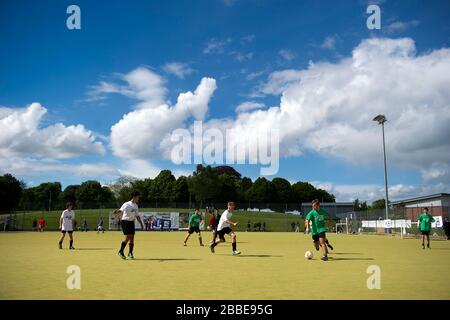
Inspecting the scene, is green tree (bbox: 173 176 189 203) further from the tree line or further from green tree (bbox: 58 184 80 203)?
green tree (bbox: 58 184 80 203)

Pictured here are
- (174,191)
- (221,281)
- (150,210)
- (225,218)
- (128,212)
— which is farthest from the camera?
(174,191)

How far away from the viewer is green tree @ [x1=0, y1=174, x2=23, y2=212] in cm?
9594

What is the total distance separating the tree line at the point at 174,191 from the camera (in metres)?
99.6

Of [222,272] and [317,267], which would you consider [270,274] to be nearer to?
[222,272]

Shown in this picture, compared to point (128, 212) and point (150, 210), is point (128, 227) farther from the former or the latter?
point (150, 210)

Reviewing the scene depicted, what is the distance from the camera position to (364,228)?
49.9 meters

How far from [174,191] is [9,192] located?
4378 cm

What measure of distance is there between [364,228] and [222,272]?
44.4m

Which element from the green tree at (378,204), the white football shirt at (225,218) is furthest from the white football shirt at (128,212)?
the green tree at (378,204)

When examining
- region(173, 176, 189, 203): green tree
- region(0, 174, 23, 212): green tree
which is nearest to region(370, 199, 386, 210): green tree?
region(173, 176, 189, 203): green tree

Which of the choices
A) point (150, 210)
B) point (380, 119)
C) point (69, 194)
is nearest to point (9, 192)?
point (69, 194)

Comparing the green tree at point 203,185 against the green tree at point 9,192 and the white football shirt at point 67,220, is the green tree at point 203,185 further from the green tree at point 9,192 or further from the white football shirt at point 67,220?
the white football shirt at point 67,220

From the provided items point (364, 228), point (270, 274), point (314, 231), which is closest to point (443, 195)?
point (364, 228)

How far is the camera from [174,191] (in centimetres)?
11756
